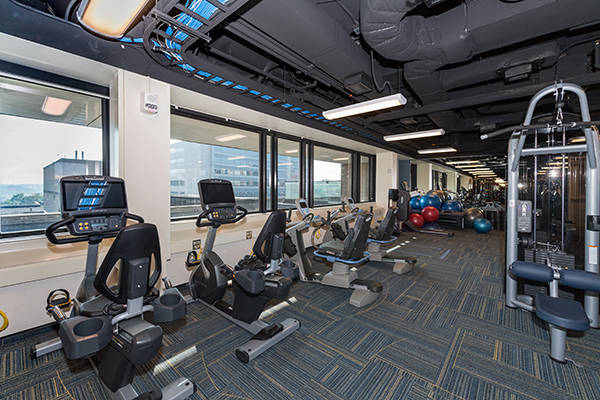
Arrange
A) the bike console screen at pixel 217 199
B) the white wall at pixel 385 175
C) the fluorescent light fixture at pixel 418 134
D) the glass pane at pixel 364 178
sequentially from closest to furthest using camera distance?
1. the bike console screen at pixel 217 199
2. the fluorescent light fixture at pixel 418 134
3. the white wall at pixel 385 175
4. the glass pane at pixel 364 178

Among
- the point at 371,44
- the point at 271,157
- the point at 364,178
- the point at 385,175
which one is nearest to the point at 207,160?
the point at 271,157

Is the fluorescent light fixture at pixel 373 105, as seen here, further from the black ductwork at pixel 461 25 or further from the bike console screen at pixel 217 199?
the bike console screen at pixel 217 199

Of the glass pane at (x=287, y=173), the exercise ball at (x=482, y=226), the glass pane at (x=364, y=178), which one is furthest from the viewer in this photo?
the glass pane at (x=364, y=178)

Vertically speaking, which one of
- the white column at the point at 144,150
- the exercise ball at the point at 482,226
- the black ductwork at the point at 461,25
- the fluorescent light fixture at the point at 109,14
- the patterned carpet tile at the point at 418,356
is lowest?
the patterned carpet tile at the point at 418,356

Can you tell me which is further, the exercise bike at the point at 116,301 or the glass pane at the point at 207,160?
the glass pane at the point at 207,160

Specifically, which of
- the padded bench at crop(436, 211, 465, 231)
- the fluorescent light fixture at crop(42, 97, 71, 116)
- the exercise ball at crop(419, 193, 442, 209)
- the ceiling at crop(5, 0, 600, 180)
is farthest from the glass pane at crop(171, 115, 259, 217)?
the padded bench at crop(436, 211, 465, 231)

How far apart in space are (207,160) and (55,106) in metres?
1.99

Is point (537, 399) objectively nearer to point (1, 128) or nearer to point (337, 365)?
point (337, 365)

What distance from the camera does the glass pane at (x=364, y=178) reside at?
8688 mm

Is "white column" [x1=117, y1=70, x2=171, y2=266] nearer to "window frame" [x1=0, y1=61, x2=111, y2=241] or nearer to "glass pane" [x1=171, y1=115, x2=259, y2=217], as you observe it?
"window frame" [x1=0, y1=61, x2=111, y2=241]

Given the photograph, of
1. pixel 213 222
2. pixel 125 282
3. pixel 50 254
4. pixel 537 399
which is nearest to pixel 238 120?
pixel 213 222

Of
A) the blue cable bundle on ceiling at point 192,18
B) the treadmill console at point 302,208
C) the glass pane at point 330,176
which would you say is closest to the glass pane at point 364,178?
the glass pane at point 330,176

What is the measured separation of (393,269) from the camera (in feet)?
14.2

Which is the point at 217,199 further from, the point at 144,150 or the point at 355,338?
the point at 355,338
